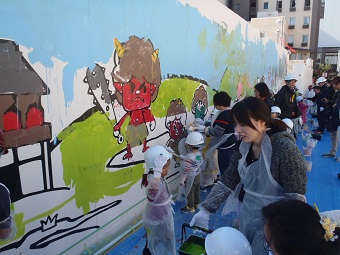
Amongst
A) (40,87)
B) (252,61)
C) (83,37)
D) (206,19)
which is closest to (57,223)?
(40,87)

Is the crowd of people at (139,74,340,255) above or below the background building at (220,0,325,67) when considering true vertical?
below

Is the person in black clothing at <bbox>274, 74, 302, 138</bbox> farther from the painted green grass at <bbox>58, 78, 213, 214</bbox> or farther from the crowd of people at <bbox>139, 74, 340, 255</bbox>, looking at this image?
the painted green grass at <bbox>58, 78, 213, 214</bbox>

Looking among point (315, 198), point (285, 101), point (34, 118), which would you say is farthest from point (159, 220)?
point (285, 101)

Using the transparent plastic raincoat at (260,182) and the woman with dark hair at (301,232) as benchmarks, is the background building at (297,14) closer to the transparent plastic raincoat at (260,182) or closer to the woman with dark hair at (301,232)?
the transparent plastic raincoat at (260,182)

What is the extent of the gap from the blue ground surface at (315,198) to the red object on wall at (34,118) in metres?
1.69

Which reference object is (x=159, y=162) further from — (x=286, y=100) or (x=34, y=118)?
(x=286, y=100)

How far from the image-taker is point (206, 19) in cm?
534

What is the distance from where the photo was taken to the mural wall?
2307 mm

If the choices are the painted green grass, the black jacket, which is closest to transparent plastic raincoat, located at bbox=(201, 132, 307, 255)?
the painted green grass

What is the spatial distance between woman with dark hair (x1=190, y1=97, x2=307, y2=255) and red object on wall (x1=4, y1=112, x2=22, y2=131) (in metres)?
1.60

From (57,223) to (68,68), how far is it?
1.38 metres

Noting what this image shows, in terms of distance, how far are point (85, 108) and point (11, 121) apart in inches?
29.4

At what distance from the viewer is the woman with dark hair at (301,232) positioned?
1289 mm

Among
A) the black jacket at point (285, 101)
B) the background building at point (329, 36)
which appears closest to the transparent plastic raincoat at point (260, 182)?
the black jacket at point (285, 101)
